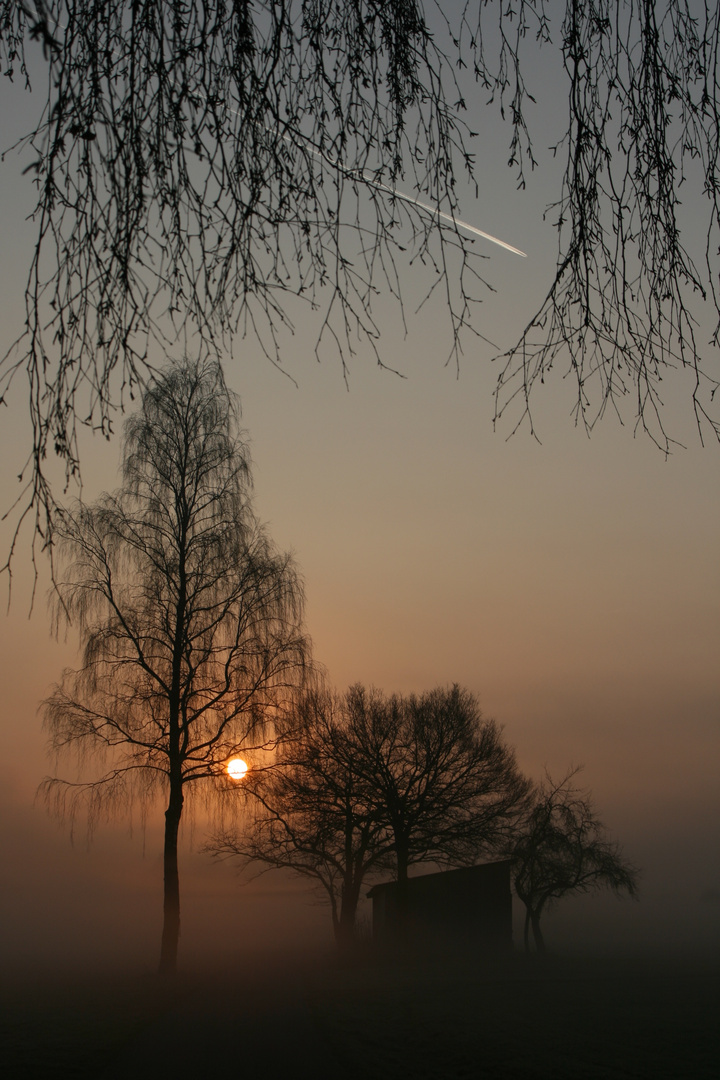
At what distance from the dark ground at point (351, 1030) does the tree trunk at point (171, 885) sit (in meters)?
0.69

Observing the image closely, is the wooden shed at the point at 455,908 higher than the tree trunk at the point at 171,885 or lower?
lower

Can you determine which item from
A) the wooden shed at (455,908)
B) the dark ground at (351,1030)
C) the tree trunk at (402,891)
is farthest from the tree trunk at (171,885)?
the wooden shed at (455,908)

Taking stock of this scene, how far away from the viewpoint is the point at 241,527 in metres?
15.7

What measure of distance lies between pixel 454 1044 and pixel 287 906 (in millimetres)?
84959

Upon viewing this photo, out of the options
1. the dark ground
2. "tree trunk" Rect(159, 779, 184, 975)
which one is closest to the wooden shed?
the dark ground

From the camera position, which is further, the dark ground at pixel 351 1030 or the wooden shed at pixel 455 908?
the wooden shed at pixel 455 908

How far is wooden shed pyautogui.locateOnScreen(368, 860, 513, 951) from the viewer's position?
103 feet

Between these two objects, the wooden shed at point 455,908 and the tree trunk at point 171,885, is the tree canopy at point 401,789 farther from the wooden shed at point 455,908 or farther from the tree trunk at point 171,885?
the tree trunk at point 171,885

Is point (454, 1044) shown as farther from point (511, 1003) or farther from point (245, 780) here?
point (245, 780)

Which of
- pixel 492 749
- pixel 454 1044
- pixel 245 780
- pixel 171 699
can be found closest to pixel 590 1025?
pixel 454 1044

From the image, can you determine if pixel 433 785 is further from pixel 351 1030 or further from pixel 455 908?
pixel 351 1030

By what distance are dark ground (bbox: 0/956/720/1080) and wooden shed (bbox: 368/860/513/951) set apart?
612 inches

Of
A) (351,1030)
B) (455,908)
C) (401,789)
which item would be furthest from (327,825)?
(351,1030)

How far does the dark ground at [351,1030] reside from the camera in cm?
752
